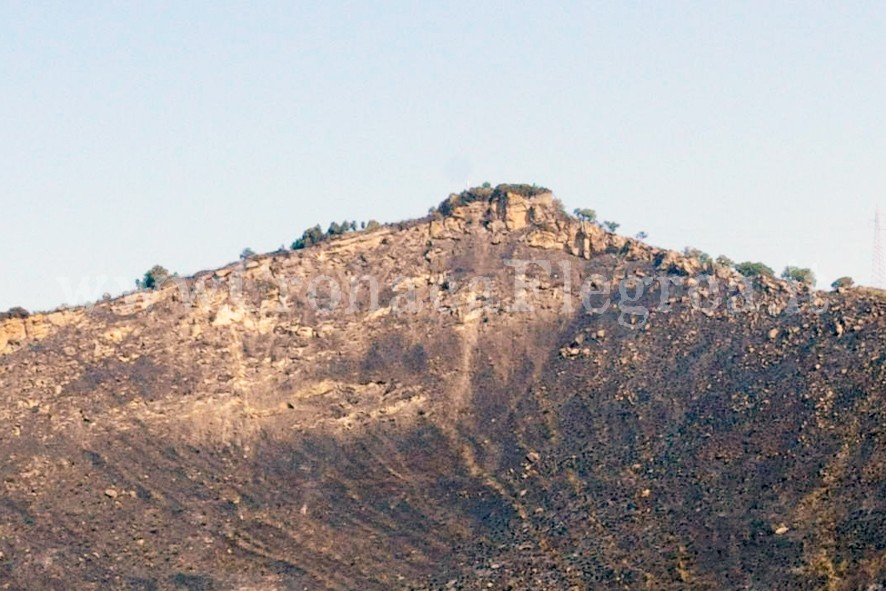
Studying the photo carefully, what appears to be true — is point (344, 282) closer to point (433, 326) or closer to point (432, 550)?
point (433, 326)

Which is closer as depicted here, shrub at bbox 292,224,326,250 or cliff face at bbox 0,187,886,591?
cliff face at bbox 0,187,886,591

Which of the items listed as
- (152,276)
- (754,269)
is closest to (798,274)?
(754,269)

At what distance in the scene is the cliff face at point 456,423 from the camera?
54.6 meters

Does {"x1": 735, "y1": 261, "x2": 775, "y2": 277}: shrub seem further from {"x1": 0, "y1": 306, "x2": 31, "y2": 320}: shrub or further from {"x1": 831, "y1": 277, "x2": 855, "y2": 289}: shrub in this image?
{"x1": 0, "y1": 306, "x2": 31, "y2": 320}: shrub

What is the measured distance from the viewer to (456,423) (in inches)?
2618

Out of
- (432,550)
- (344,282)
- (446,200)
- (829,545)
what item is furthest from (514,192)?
(829,545)

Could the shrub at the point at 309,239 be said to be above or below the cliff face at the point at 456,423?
above

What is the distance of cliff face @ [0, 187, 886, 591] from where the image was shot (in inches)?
2148

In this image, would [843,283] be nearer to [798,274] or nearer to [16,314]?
[798,274]

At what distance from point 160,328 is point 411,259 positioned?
12.5 m

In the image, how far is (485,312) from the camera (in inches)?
2889

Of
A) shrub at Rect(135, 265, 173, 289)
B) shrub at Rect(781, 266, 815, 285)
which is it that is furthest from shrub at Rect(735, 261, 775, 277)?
shrub at Rect(135, 265, 173, 289)

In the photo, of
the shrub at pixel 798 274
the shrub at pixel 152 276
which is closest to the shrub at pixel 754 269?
the shrub at pixel 798 274

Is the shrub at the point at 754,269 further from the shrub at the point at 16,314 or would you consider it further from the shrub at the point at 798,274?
the shrub at the point at 16,314
